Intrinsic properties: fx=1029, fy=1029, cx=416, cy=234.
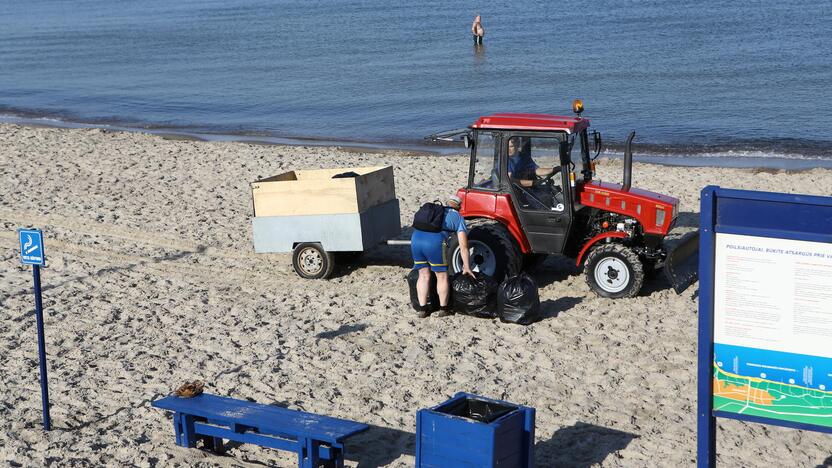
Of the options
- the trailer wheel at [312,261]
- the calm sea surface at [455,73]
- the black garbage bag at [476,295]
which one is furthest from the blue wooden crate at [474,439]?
the calm sea surface at [455,73]

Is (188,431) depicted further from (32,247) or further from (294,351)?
(294,351)

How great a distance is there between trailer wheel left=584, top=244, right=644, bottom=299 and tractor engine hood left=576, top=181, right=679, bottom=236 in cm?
39

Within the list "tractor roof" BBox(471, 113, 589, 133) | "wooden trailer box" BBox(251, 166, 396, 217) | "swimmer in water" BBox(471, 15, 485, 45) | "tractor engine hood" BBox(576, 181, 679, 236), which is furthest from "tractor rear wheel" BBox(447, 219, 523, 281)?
"swimmer in water" BBox(471, 15, 485, 45)

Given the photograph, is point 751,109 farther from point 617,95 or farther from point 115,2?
point 115,2

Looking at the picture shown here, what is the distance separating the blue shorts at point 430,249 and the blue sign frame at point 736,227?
182 inches

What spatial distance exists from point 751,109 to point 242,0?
5468cm

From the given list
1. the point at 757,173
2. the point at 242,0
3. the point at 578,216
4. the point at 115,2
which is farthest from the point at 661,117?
the point at 115,2

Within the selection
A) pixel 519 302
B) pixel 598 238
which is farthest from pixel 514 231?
pixel 519 302

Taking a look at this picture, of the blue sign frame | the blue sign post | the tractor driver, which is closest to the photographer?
the blue sign frame

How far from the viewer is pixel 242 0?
75.5 m

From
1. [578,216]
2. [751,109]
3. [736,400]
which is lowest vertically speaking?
[736,400]

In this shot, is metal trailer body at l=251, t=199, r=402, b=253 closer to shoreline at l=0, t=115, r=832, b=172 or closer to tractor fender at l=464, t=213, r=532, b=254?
tractor fender at l=464, t=213, r=532, b=254

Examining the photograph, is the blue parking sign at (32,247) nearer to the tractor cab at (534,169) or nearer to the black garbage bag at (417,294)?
the black garbage bag at (417,294)

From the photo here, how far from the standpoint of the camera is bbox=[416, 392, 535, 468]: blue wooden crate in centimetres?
671
